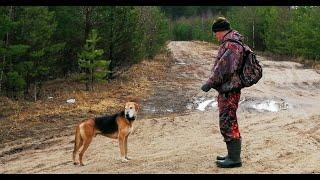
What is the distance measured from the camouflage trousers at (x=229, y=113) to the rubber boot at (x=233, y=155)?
89mm

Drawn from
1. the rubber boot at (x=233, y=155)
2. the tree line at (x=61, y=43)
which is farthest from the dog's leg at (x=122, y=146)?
the tree line at (x=61, y=43)

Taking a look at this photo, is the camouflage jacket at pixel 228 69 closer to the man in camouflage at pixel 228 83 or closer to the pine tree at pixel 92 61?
the man in camouflage at pixel 228 83

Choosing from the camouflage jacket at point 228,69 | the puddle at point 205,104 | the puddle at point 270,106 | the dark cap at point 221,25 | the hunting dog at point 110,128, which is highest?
the dark cap at point 221,25

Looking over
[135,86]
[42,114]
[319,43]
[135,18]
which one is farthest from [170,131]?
[319,43]

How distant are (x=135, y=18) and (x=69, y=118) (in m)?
8.04

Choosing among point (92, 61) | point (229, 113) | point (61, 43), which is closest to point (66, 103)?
point (92, 61)

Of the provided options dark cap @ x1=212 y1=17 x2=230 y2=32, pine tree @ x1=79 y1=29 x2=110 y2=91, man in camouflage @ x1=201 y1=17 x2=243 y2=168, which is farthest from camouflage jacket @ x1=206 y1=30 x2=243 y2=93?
pine tree @ x1=79 y1=29 x2=110 y2=91

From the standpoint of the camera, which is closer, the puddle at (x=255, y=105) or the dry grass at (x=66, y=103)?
the dry grass at (x=66, y=103)

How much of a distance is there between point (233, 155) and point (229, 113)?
24.1 inches

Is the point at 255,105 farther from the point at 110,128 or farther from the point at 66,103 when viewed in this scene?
the point at 110,128

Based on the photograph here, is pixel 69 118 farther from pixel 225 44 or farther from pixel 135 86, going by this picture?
pixel 225 44

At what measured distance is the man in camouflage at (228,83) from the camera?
280 inches

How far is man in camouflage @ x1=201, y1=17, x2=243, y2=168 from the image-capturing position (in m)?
7.10

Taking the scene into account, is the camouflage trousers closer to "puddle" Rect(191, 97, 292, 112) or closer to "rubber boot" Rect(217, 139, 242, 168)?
"rubber boot" Rect(217, 139, 242, 168)
